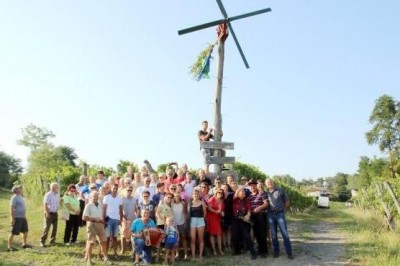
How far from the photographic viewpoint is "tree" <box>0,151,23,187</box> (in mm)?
55562

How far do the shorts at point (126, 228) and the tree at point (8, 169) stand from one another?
164 ft

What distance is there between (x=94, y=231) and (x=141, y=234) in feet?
3.53

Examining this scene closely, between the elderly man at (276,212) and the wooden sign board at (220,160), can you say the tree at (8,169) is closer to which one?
the wooden sign board at (220,160)

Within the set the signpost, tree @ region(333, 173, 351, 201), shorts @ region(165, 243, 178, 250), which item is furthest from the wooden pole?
tree @ region(333, 173, 351, 201)

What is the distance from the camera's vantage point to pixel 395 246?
36.5 ft

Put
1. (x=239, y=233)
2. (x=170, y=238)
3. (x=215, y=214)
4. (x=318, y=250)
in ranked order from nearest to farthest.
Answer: (x=170, y=238) < (x=215, y=214) < (x=239, y=233) < (x=318, y=250)

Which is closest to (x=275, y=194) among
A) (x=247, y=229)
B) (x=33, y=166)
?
(x=247, y=229)

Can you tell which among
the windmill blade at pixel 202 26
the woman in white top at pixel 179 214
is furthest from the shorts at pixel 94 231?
the windmill blade at pixel 202 26

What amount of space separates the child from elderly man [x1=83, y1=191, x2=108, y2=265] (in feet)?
4.59

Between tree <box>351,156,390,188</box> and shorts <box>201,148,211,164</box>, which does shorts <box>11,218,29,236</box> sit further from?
tree <box>351,156,390,188</box>

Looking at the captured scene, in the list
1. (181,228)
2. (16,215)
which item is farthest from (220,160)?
(16,215)

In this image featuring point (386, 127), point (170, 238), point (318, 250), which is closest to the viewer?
point (170, 238)

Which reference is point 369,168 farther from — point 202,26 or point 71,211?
point 71,211

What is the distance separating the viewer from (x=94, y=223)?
9625mm
